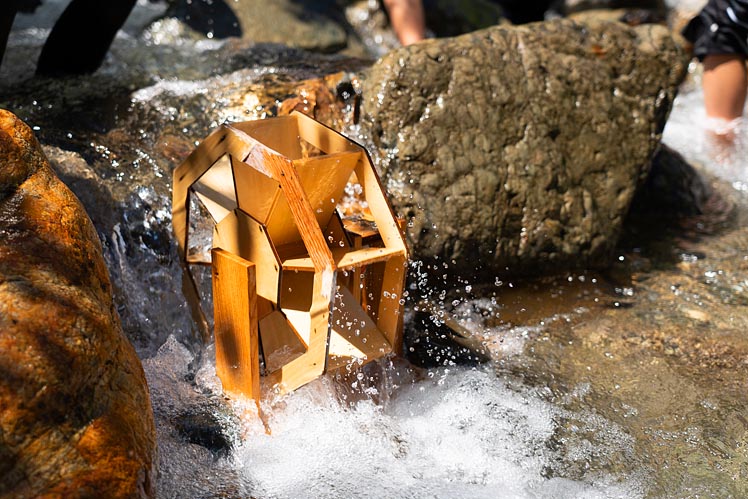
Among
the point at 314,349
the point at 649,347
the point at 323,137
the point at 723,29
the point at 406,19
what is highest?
the point at 323,137

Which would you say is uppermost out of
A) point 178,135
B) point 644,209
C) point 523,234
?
point 178,135

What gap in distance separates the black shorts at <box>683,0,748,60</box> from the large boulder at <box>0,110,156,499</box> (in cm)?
488

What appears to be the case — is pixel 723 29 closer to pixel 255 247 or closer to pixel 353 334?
pixel 353 334

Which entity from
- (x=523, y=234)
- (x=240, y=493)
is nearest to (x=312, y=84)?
(x=523, y=234)

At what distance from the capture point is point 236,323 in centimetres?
269

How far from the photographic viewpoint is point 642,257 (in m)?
4.57

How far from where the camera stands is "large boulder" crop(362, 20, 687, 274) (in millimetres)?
3887

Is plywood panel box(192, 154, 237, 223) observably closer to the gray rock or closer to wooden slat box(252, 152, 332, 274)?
wooden slat box(252, 152, 332, 274)

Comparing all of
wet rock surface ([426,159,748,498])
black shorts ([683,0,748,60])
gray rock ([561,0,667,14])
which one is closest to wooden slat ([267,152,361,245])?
wet rock surface ([426,159,748,498])

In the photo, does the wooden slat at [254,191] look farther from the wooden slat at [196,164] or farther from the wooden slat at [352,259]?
the wooden slat at [352,259]

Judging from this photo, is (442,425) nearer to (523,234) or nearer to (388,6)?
(523,234)

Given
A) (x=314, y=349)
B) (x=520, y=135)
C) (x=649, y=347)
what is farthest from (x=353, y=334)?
(x=520, y=135)

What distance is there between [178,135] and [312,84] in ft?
2.48

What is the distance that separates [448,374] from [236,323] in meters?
1.03
